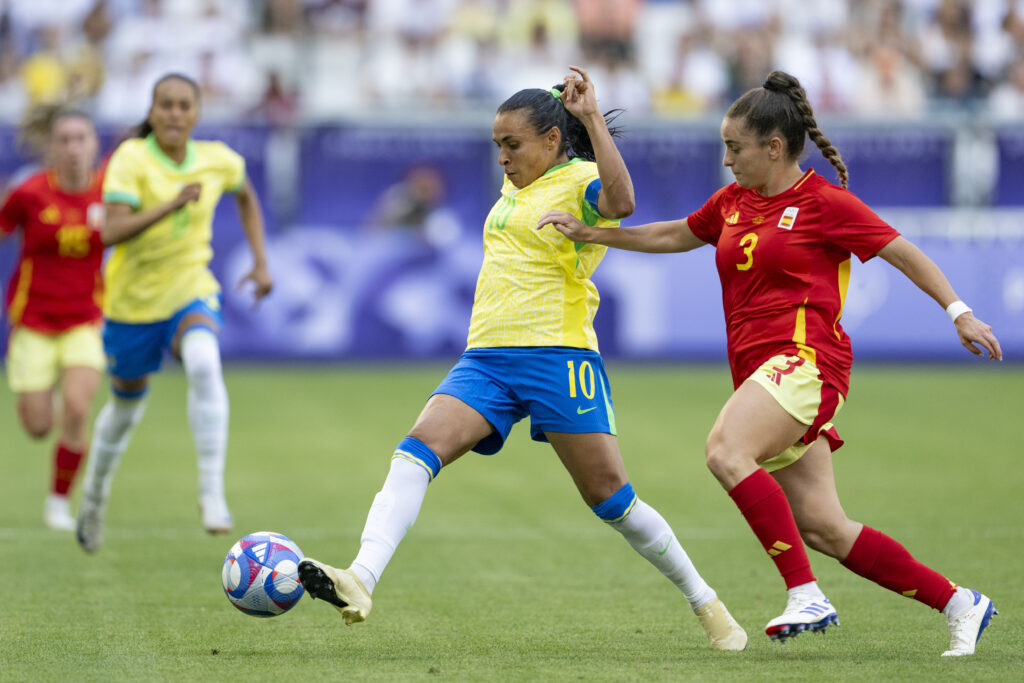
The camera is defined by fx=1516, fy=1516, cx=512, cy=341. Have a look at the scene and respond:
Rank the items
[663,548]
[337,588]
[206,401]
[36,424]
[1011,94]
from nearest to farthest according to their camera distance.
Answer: [337,588]
[663,548]
[206,401]
[36,424]
[1011,94]

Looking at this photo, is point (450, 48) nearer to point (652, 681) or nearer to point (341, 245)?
point (341, 245)

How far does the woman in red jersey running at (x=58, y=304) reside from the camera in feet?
29.7

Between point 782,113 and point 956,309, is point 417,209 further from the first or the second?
point 956,309

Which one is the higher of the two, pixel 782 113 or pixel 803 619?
pixel 782 113

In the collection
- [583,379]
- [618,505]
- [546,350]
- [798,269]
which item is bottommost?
[618,505]

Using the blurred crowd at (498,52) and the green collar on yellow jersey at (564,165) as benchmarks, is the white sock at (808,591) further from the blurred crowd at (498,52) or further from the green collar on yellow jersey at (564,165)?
the blurred crowd at (498,52)

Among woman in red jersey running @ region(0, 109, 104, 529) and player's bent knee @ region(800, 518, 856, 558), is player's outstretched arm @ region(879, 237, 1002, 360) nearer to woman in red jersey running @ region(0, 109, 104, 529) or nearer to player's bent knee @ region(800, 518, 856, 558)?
player's bent knee @ region(800, 518, 856, 558)

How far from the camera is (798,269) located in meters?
5.39

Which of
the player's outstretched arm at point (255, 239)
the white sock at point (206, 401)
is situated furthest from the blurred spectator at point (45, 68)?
the white sock at point (206, 401)

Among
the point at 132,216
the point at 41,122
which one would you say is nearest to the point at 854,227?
the point at 132,216

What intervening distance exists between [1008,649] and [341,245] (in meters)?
13.0

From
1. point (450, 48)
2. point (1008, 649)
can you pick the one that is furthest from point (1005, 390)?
point (1008, 649)

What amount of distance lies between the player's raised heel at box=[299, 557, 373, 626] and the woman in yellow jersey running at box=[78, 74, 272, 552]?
252cm

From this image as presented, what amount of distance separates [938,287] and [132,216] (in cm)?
407
